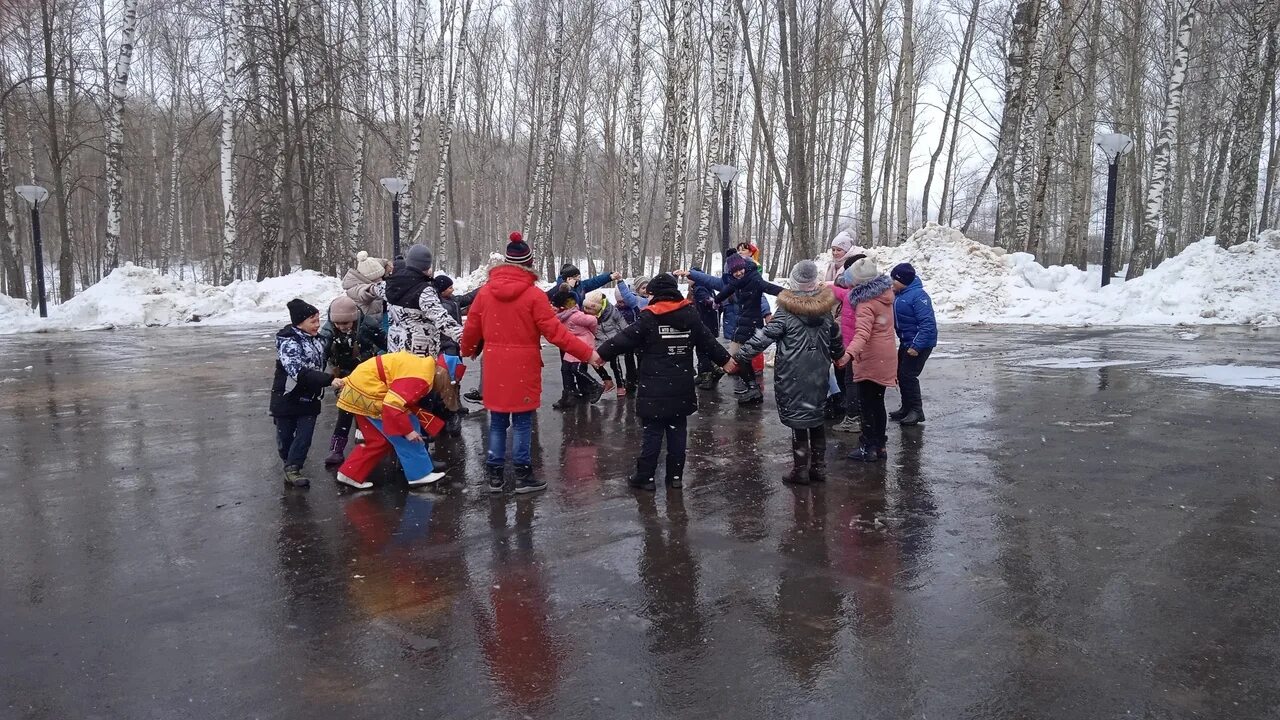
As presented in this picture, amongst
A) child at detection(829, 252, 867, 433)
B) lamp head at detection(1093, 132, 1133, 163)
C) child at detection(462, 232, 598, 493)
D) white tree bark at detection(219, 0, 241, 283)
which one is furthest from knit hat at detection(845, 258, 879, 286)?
white tree bark at detection(219, 0, 241, 283)

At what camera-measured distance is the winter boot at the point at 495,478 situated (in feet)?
20.5

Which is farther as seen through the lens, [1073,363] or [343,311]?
[1073,363]

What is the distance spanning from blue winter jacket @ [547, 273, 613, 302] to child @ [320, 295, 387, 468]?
2.07 metres

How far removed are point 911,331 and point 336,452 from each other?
556 cm

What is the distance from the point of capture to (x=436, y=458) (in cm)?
738

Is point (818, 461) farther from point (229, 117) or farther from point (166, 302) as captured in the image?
point (229, 117)

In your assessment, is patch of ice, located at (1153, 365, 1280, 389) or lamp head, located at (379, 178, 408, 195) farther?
lamp head, located at (379, 178, 408, 195)

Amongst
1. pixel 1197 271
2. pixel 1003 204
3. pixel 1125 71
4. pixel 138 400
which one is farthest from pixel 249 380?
pixel 1125 71

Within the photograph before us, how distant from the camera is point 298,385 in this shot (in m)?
6.38

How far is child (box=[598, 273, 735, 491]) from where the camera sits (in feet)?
20.0

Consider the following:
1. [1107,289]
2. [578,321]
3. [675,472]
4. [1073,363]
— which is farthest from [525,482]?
[1107,289]

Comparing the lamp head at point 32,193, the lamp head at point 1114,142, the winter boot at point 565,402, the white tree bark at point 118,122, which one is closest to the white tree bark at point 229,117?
the white tree bark at point 118,122

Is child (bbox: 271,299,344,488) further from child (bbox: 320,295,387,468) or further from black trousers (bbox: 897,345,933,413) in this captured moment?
black trousers (bbox: 897,345,933,413)

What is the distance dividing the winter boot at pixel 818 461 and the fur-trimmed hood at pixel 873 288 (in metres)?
1.54
